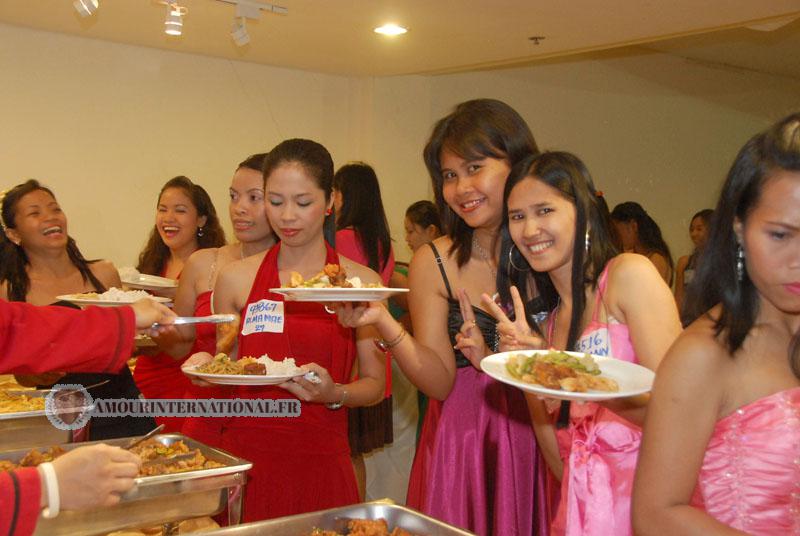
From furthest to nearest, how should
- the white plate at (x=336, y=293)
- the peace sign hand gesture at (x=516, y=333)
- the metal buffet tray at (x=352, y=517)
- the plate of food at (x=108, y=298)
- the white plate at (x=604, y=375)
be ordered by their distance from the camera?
1. the plate of food at (x=108, y=298)
2. the white plate at (x=336, y=293)
3. the peace sign hand gesture at (x=516, y=333)
4. the metal buffet tray at (x=352, y=517)
5. the white plate at (x=604, y=375)

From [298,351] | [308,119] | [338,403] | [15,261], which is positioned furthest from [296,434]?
[308,119]

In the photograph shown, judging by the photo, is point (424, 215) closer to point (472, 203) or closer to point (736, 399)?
point (472, 203)

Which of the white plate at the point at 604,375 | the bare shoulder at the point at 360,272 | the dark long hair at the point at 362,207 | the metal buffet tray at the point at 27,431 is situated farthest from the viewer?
the dark long hair at the point at 362,207

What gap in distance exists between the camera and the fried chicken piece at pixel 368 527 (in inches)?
66.2

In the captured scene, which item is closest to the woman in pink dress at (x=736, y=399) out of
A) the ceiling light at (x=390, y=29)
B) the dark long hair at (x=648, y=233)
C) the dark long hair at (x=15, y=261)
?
the dark long hair at (x=15, y=261)

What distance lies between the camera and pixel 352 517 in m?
1.75

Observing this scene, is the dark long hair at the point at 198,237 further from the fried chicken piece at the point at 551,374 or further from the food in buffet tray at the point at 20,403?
the fried chicken piece at the point at 551,374

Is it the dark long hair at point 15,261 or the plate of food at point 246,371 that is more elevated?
the dark long hair at point 15,261

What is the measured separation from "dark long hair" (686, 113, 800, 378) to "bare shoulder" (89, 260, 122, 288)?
3.08m

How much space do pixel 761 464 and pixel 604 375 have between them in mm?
344

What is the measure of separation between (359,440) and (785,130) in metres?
3.30

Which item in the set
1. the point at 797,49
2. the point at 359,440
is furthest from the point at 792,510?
the point at 797,49

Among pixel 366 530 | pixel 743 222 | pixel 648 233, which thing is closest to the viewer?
pixel 743 222

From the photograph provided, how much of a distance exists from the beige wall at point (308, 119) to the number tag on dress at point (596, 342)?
4263 millimetres
